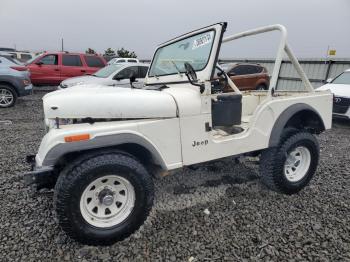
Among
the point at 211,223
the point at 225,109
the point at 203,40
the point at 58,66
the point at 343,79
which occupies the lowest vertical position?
the point at 211,223

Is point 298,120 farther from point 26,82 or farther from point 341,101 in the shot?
point 26,82

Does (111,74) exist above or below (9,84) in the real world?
above

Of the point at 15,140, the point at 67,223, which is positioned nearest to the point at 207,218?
the point at 67,223

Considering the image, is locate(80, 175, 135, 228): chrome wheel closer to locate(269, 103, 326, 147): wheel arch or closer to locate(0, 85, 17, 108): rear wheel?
locate(269, 103, 326, 147): wheel arch

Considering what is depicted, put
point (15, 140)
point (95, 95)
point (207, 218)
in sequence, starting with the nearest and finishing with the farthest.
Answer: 1. point (95, 95)
2. point (207, 218)
3. point (15, 140)

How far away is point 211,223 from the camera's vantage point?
2.70 metres

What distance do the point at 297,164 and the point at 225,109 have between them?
1.42 metres

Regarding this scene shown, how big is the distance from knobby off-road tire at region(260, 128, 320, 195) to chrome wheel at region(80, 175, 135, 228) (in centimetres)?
175

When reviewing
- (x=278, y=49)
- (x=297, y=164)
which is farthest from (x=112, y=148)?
(x=297, y=164)

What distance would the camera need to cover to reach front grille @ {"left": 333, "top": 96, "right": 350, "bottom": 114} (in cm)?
700

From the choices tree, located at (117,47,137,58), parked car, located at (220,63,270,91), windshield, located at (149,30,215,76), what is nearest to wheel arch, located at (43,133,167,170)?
windshield, located at (149,30,215,76)

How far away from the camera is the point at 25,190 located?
3.29 metres

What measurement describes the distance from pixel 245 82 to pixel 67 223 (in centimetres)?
999

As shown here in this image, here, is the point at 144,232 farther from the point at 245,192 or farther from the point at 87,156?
the point at 245,192
